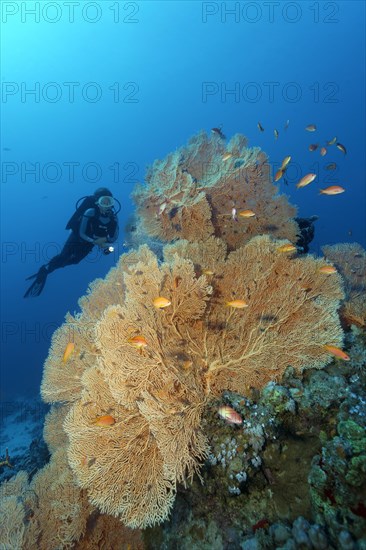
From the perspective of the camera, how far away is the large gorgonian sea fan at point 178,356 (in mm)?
3270

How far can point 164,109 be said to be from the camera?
115438 mm

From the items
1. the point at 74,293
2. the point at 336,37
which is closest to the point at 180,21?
the point at 336,37

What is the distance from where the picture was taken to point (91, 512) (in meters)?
3.86

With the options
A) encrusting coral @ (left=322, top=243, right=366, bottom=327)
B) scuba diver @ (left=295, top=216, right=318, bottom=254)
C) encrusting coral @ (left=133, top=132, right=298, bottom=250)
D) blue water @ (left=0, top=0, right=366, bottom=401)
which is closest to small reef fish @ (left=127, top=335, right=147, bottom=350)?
encrusting coral @ (left=133, top=132, right=298, bottom=250)

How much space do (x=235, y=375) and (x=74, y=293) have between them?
8969 cm

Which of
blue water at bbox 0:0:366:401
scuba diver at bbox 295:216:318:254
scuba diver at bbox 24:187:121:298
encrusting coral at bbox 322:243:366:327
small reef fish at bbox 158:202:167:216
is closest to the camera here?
small reef fish at bbox 158:202:167:216

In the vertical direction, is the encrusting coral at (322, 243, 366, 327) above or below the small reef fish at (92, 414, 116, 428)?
above

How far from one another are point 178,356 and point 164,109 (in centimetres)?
12829

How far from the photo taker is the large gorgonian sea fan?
3.27 m

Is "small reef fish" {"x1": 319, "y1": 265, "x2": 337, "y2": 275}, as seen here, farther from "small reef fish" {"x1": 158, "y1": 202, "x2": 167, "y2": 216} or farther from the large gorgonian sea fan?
"small reef fish" {"x1": 158, "y1": 202, "x2": 167, "y2": 216}

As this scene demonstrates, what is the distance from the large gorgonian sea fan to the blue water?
146 ft

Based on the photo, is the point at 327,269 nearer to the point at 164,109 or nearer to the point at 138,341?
the point at 138,341

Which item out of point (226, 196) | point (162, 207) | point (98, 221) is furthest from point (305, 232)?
point (98, 221)

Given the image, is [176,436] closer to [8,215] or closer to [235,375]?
[235,375]
